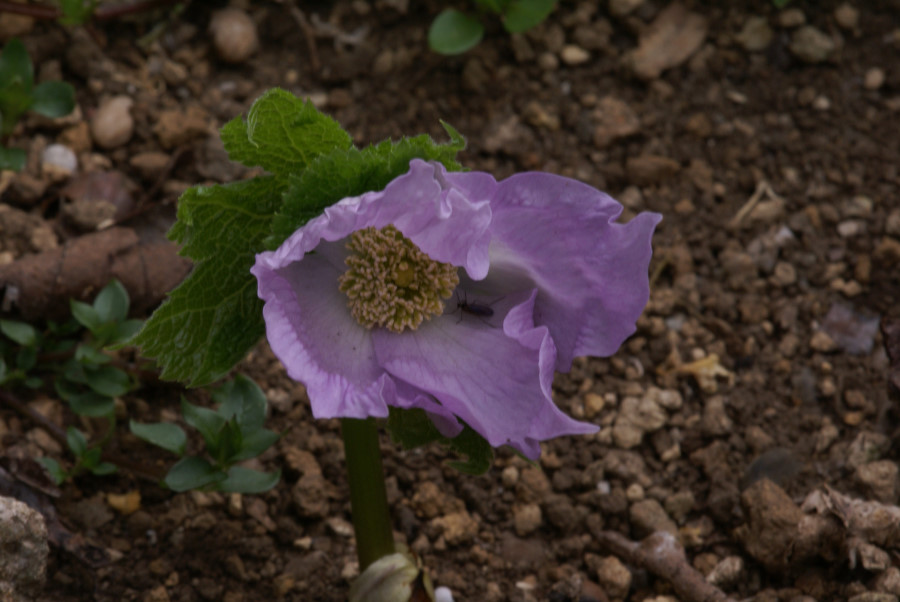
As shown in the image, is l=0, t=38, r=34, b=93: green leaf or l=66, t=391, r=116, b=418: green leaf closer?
l=66, t=391, r=116, b=418: green leaf

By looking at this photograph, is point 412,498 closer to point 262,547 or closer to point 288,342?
point 262,547

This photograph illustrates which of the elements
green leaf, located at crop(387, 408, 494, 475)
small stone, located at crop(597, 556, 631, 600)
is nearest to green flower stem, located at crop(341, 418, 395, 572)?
green leaf, located at crop(387, 408, 494, 475)

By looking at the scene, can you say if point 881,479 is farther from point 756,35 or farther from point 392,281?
point 756,35

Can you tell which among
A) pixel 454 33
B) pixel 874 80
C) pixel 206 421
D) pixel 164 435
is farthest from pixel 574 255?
pixel 874 80

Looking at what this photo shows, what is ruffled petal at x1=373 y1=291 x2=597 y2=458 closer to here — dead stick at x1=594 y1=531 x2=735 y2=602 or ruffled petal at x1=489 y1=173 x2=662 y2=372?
ruffled petal at x1=489 y1=173 x2=662 y2=372

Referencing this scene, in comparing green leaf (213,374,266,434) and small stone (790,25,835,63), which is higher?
green leaf (213,374,266,434)

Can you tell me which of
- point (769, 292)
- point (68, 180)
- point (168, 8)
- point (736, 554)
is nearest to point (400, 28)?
point (168, 8)
